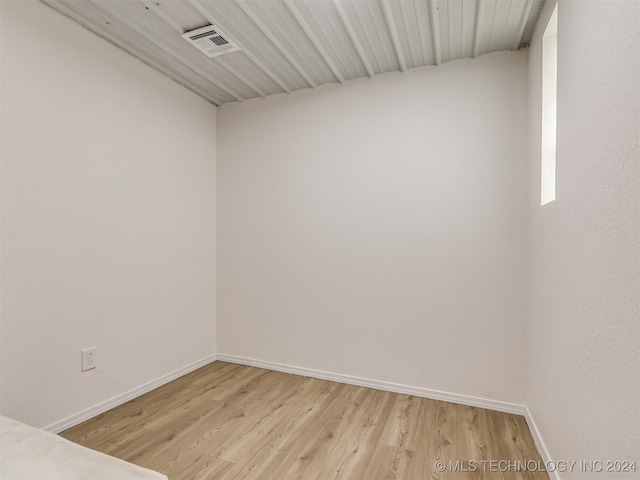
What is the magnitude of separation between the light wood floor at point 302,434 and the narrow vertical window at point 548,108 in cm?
145

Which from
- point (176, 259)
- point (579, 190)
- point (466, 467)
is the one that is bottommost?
point (466, 467)

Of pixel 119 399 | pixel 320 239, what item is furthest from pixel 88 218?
pixel 320 239

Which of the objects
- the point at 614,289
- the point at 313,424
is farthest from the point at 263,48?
the point at 313,424

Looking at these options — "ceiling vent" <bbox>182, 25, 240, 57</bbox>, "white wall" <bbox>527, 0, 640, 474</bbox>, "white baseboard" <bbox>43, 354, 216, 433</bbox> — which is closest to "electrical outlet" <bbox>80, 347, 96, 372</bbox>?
"white baseboard" <bbox>43, 354, 216, 433</bbox>

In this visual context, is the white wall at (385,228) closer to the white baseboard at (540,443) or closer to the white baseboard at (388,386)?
the white baseboard at (388,386)

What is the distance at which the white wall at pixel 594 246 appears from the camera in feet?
2.99

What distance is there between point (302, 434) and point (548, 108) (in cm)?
238

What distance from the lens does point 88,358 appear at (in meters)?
2.14

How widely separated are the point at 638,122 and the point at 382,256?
6.14 ft

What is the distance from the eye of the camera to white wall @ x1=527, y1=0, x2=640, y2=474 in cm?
91

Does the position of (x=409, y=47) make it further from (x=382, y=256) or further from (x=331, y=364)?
(x=331, y=364)

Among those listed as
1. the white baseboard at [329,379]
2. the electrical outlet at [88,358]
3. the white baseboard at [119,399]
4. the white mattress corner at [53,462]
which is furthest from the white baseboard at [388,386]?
the white mattress corner at [53,462]

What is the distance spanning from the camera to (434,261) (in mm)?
2508

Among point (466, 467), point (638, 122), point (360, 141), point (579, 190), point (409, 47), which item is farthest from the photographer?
point (360, 141)
